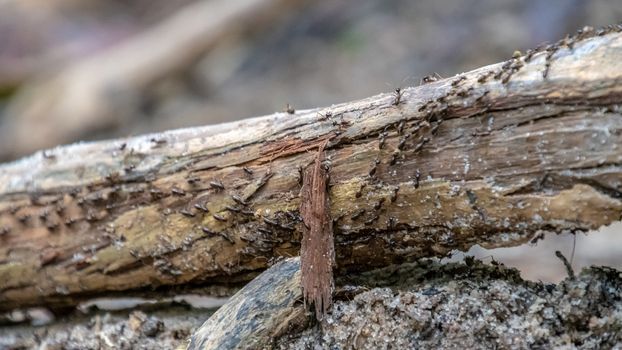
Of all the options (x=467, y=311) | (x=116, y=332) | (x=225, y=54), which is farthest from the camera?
(x=225, y=54)

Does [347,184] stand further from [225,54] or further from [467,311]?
[225,54]

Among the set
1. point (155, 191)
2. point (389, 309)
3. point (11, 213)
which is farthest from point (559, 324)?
point (11, 213)

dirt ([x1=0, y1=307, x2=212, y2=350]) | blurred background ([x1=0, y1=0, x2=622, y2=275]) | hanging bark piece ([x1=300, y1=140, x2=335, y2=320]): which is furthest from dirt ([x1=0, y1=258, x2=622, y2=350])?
blurred background ([x1=0, y1=0, x2=622, y2=275])

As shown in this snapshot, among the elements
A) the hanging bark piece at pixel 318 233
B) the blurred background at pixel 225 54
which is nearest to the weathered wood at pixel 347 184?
the hanging bark piece at pixel 318 233

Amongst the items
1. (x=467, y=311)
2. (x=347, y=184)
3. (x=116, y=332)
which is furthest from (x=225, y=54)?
(x=467, y=311)

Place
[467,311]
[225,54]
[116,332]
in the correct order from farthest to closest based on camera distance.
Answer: [225,54]
[116,332]
[467,311]

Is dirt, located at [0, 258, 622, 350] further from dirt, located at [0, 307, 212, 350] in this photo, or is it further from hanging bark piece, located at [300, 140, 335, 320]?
dirt, located at [0, 307, 212, 350]

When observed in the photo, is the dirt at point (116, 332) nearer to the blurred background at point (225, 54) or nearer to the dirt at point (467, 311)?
the dirt at point (467, 311)
